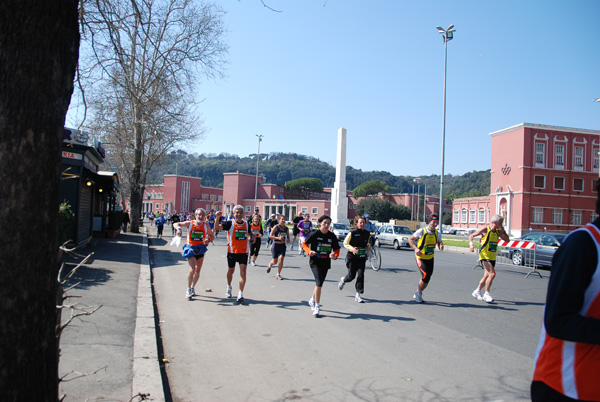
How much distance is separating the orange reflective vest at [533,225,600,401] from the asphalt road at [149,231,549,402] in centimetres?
254

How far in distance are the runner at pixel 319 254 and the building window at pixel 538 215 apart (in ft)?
169

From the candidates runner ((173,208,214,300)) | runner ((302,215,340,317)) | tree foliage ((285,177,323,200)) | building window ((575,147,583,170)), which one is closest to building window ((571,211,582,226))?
building window ((575,147,583,170))

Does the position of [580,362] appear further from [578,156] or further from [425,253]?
[578,156]

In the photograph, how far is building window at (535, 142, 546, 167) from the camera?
53.8 m

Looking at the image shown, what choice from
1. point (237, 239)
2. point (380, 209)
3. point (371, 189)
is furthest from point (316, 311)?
point (371, 189)

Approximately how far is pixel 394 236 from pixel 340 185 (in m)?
22.4

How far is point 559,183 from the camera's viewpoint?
55.1 m

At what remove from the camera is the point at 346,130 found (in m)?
48.9

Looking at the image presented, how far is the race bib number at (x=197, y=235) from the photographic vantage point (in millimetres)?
9312

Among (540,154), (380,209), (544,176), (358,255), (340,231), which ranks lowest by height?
(340,231)

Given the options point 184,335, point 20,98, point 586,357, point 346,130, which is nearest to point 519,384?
point 586,357

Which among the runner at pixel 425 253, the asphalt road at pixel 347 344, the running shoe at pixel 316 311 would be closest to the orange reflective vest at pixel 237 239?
the asphalt road at pixel 347 344

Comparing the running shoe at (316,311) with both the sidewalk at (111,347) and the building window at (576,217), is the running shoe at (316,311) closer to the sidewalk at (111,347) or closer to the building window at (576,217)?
the sidewalk at (111,347)

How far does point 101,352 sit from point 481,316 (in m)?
6.38
